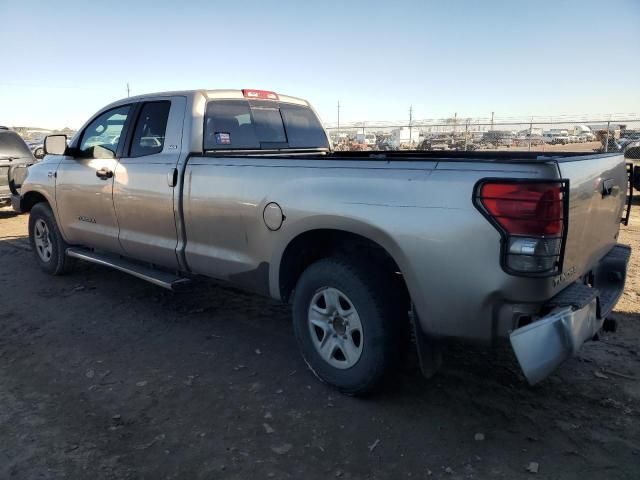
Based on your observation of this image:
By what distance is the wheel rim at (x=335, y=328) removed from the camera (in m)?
3.23

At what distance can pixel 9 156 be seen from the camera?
416 inches

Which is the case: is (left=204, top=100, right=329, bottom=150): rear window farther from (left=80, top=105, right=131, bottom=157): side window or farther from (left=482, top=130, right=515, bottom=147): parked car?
(left=482, top=130, right=515, bottom=147): parked car

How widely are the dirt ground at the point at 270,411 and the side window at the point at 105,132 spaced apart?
1.75 meters

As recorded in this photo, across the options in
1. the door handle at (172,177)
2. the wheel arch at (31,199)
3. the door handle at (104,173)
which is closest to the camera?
the door handle at (172,177)

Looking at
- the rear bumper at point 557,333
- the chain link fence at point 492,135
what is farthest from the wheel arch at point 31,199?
the chain link fence at point 492,135

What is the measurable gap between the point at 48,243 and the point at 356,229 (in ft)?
15.7

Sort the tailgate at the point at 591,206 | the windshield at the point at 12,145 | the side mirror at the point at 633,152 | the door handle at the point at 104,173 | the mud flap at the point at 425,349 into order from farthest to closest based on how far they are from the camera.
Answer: the side mirror at the point at 633,152
the windshield at the point at 12,145
the door handle at the point at 104,173
the mud flap at the point at 425,349
the tailgate at the point at 591,206

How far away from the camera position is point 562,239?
2520mm

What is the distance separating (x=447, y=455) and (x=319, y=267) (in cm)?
131

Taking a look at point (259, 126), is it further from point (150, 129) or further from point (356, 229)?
point (356, 229)

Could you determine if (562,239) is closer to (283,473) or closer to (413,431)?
(413,431)

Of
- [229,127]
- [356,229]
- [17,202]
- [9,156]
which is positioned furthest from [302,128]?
[9,156]

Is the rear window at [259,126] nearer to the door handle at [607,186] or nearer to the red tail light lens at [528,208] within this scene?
the red tail light lens at [528,208]

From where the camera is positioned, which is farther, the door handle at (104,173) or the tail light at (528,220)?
the door handle at (104,173)
